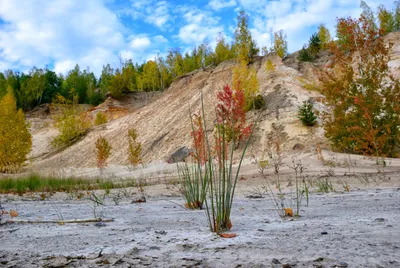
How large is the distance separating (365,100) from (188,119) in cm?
1569

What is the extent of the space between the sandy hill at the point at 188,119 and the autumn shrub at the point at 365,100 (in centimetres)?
295

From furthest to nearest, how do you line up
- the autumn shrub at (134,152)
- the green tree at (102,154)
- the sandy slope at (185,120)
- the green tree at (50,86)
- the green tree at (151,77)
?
the green tree at (50,86) < the green tree at (151,77) < the sandy slope at (185,120) < the autumn shrub at (134,152) < the green tree at (102,154)

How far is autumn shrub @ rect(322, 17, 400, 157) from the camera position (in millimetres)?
11945

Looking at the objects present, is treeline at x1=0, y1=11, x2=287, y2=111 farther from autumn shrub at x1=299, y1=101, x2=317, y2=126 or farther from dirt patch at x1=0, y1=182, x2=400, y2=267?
dirt patch at x1=0, y1=182, x2=400, y2=267

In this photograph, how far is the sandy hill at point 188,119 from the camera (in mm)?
19484

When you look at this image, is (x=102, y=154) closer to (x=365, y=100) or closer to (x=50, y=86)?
(x=365, y=100)

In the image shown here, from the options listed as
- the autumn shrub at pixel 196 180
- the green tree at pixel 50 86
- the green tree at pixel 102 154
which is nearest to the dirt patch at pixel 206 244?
the autumn shrub at pixel 196 180

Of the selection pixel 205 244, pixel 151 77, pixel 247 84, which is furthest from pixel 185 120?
pixel 151 77

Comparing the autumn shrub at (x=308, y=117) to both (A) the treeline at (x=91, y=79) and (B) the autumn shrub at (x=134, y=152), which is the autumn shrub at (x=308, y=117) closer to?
(B) the autumn shrub at (x=134, y=152)

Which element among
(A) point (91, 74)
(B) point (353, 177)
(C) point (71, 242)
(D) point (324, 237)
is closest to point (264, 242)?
(D) point (324, 237)

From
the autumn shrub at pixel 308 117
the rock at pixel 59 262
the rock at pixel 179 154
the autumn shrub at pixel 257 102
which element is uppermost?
the autumn shrub at pixel 257 102

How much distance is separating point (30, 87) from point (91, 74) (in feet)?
45.9

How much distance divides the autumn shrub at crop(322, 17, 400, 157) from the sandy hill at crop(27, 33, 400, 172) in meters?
2.95

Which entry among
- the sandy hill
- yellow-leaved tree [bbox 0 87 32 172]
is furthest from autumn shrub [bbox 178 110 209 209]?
yellow-leaved tree [bbox 0 87 32 172]
